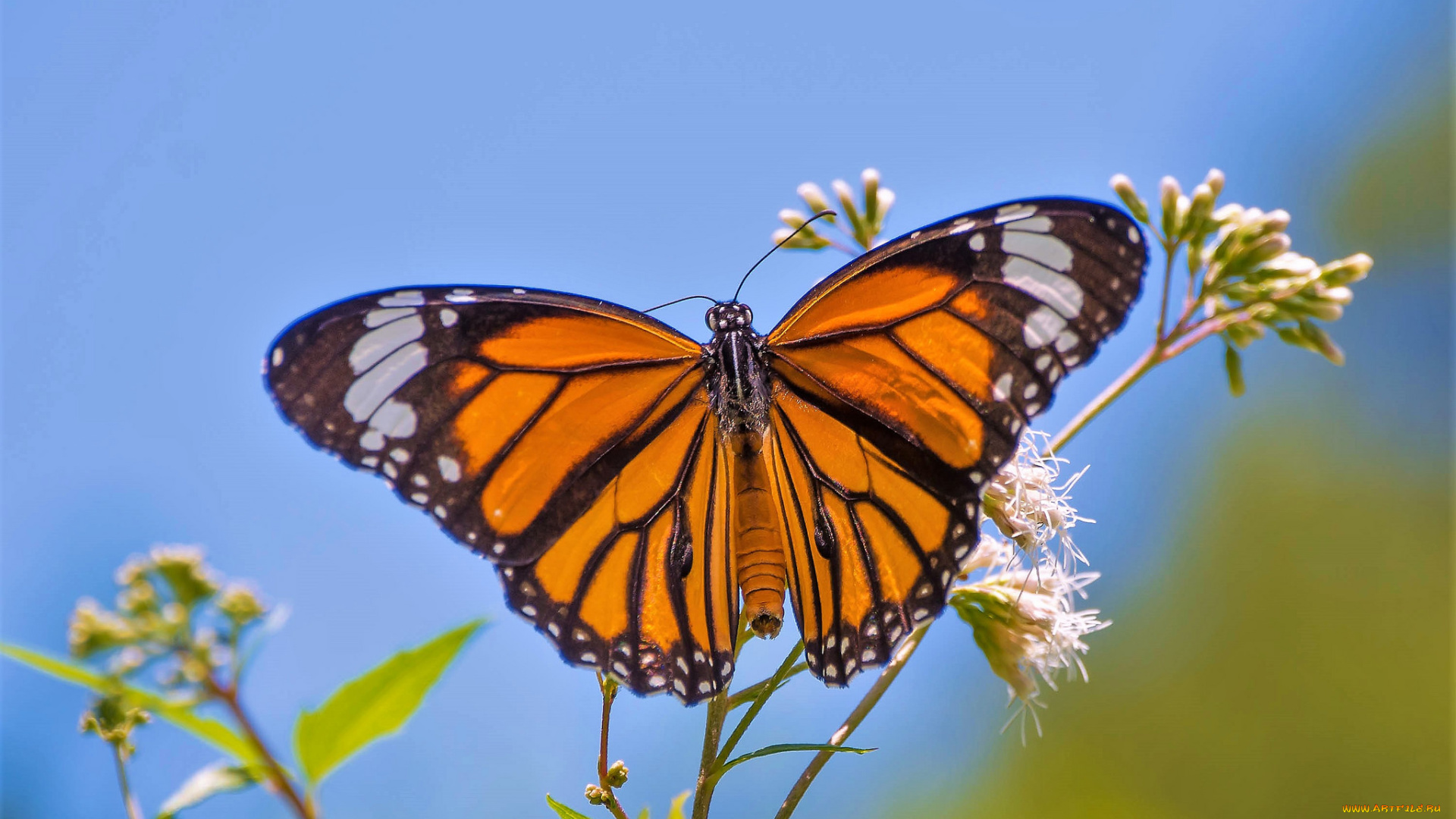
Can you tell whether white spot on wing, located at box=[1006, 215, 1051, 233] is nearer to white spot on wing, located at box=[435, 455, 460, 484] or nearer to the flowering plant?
the flowering plant

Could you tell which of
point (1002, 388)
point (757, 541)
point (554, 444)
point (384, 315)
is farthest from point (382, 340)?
point (1002, 388)

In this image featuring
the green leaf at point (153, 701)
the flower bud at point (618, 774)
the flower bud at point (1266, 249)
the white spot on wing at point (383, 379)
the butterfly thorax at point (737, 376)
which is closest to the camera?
the green leaf at point (153, 701)


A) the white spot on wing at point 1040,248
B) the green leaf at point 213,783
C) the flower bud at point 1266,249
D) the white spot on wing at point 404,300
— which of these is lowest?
the green leaf at point 213,783

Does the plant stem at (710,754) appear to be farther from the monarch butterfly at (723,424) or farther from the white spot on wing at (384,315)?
the white spot on wing at (384,315)

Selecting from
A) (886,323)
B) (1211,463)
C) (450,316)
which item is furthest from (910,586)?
(1211,463)

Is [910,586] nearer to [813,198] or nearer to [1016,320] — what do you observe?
[1016,320]

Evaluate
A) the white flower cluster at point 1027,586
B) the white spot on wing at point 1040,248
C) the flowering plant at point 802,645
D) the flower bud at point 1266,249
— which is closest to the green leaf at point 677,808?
the flowering plant at point 802,645

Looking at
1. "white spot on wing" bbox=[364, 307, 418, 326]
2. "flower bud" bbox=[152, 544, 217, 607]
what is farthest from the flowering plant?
"white spot on wing" bbox=[364, 307, 418, 326]
